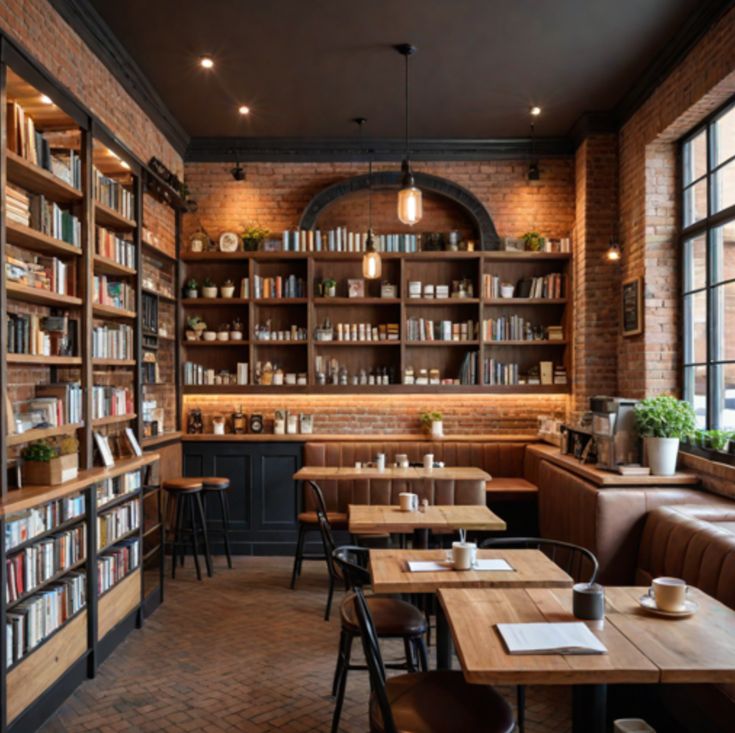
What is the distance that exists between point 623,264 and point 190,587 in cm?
499

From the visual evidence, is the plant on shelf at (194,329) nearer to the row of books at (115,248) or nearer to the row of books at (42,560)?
the row of books at (115,248)

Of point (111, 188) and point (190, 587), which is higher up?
point (111, 188)

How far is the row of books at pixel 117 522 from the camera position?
14.2ft

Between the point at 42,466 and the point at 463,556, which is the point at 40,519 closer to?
the point at 42,466

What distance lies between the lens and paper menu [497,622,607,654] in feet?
6.91

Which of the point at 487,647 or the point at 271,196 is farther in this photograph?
the point at 271,196

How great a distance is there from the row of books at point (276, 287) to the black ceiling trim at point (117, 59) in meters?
1.67

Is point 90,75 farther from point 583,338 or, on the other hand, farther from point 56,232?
point 583,338

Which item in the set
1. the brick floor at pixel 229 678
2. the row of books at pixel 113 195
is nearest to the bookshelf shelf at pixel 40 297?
the row of books at pixel 113 195

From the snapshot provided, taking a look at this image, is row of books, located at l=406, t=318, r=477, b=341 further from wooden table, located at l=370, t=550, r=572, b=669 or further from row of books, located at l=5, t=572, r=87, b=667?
row of books, located at l=5, t=572, r=87, b=667

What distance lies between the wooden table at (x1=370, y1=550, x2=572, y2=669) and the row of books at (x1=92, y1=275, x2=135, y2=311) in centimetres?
271

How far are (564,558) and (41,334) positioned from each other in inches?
163

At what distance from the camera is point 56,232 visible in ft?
13.4

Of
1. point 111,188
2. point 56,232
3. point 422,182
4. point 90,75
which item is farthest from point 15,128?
point 422,182
